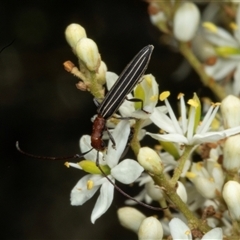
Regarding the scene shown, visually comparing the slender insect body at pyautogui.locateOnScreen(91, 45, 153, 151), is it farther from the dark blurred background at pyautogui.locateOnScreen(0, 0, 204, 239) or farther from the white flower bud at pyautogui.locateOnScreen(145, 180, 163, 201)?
the dark blurred background at pyautogui.locateOnScreen(0, 0, 204, 239)

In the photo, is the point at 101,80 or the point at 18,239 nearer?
the point at 101,80

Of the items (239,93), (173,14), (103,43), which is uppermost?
(173,14)

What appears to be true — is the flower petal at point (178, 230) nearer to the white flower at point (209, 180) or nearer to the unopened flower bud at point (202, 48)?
the white flower at point (209, 180)

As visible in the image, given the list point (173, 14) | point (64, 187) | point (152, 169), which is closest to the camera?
point (152, 169)

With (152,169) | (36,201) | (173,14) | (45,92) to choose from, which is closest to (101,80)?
(152,169)

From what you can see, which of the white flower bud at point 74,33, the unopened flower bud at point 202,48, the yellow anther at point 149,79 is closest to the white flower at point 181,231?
the yellow anther at point 149,79

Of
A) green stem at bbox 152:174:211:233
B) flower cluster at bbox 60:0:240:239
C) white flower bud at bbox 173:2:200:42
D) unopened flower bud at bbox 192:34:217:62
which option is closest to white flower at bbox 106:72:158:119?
flower cluster at bbox 60:0:240:239

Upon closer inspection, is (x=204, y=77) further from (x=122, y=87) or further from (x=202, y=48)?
(x=122, y=87)

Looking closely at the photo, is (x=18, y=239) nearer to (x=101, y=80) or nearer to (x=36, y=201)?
(x=36, y=201)
